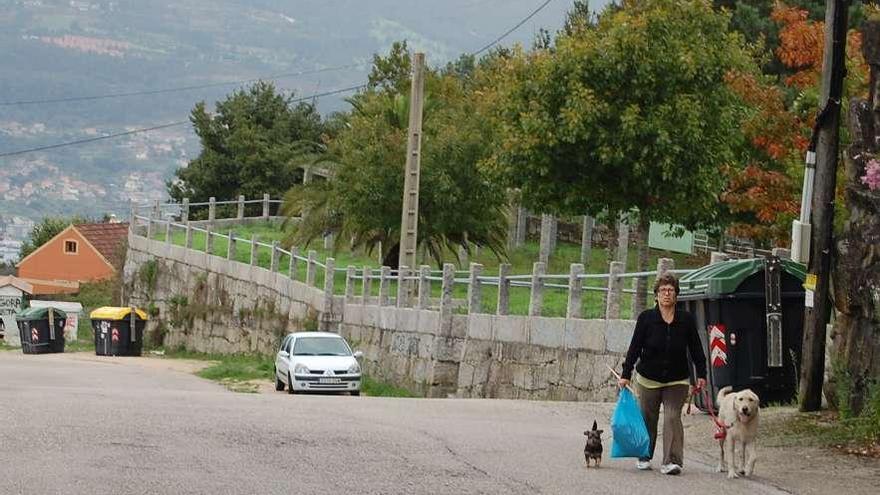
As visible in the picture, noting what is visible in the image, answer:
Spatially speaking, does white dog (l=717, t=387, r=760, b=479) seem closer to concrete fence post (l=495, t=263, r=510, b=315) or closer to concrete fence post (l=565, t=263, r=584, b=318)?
concrete fence post (l=565, t=263, r=584, b=318)

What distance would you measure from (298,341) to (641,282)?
462 inches

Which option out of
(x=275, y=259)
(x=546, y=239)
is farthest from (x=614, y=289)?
(x=275, y=259)

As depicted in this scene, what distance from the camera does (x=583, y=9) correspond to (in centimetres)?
6538

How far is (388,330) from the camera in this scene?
34.9 m

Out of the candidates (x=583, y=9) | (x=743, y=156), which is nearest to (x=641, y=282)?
(x=743, y=156)

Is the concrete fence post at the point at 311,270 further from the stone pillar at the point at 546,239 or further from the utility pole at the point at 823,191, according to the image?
the utility pole at the point at 823,191

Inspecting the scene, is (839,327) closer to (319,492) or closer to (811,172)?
(811,172)

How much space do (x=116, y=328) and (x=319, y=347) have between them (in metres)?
19.3

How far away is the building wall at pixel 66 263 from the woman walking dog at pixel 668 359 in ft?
276

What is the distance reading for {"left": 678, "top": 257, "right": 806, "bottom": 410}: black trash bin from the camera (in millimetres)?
18297

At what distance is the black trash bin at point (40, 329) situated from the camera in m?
51.7

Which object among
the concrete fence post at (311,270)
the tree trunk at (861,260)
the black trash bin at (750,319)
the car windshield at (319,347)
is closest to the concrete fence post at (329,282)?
the concrete fence post at (311,270)

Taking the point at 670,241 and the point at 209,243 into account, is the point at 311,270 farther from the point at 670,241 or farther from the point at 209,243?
the point at 670,241

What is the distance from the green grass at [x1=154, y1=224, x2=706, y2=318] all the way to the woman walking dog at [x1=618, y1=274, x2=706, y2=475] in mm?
11542
